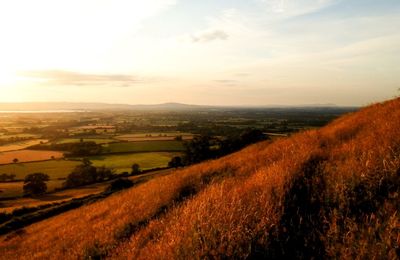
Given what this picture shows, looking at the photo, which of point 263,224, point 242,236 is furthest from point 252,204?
point 242,236

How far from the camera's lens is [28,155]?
80.8 metres

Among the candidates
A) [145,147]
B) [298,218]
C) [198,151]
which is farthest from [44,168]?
[298,218]

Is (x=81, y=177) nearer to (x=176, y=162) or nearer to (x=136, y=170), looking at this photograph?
(x=136, y=170)

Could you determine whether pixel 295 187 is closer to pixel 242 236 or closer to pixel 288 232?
pixel 288 232

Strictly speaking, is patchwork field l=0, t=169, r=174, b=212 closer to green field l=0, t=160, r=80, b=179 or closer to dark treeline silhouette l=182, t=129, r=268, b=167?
green field l=0, t=160, r=80, b=179

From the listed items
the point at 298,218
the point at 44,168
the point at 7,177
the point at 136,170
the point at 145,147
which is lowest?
the point at 7,177

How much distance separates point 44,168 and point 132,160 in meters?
19.3

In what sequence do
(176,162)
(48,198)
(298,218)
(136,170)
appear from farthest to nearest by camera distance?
1. (176,162)
2. (136,170)
3. (48,198)
4. (298,218)

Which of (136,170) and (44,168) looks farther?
(44,168)

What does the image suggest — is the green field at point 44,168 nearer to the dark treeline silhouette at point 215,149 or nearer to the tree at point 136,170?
the tree at point 136,170

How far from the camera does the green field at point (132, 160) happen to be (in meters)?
64.8

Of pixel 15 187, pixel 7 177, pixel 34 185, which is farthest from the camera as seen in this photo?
pixel 7 177

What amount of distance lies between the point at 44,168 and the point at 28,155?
56.8 feet

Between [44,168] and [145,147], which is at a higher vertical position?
[145,147]
